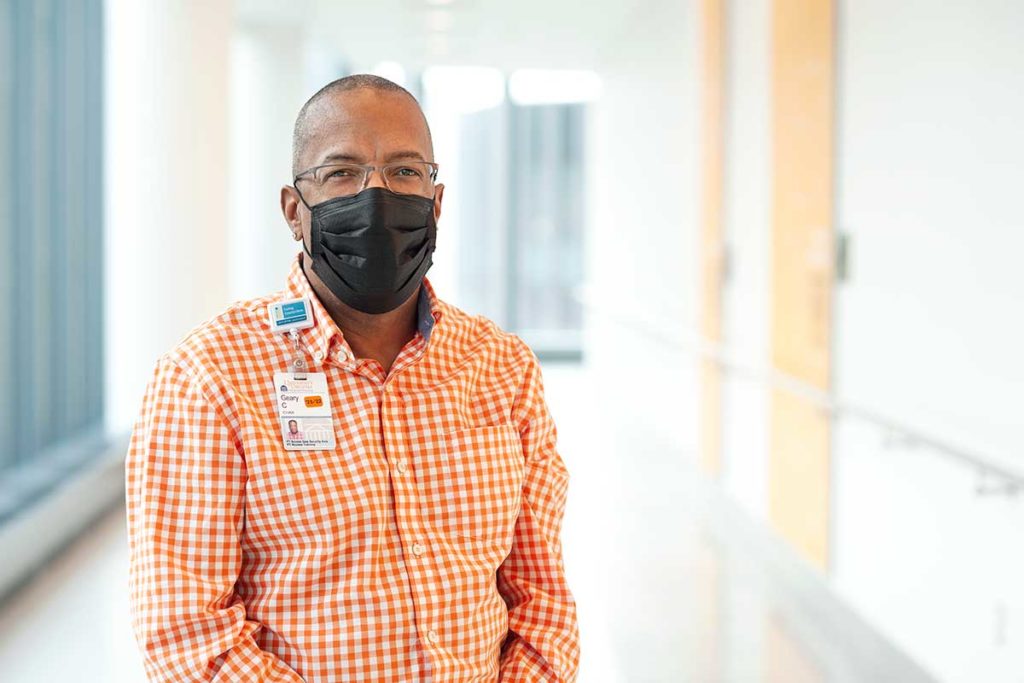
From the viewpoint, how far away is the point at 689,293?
7520mm

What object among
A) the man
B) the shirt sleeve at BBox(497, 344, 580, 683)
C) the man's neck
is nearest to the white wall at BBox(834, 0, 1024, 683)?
the shirt sleeve at BBox(497, 344, 580, 683)

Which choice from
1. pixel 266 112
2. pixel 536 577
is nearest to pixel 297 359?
pixel 536 577

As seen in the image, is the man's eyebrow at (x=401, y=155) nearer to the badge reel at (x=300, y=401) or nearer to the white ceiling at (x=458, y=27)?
the badge reel at (x=300, y=401)

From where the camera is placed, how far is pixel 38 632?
4520mm

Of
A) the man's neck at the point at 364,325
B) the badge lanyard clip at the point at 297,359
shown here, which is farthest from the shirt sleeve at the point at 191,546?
the man's neck at the point at 364,325

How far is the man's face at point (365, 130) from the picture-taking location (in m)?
1.59

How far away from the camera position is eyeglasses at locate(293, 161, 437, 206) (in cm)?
163

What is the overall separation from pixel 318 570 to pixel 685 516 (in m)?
5.22

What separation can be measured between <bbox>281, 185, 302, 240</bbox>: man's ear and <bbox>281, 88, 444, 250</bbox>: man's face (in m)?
0.08

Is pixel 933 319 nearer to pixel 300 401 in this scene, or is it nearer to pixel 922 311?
pixel 922 311

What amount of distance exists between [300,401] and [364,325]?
0.66 feet

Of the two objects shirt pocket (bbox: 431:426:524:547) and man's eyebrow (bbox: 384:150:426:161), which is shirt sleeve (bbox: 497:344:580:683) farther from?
man's eyebrow (bbox: 384:150:426:161)

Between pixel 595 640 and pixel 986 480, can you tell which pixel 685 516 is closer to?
pixel 595 640

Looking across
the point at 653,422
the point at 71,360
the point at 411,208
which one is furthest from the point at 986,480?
the point at 71,360
